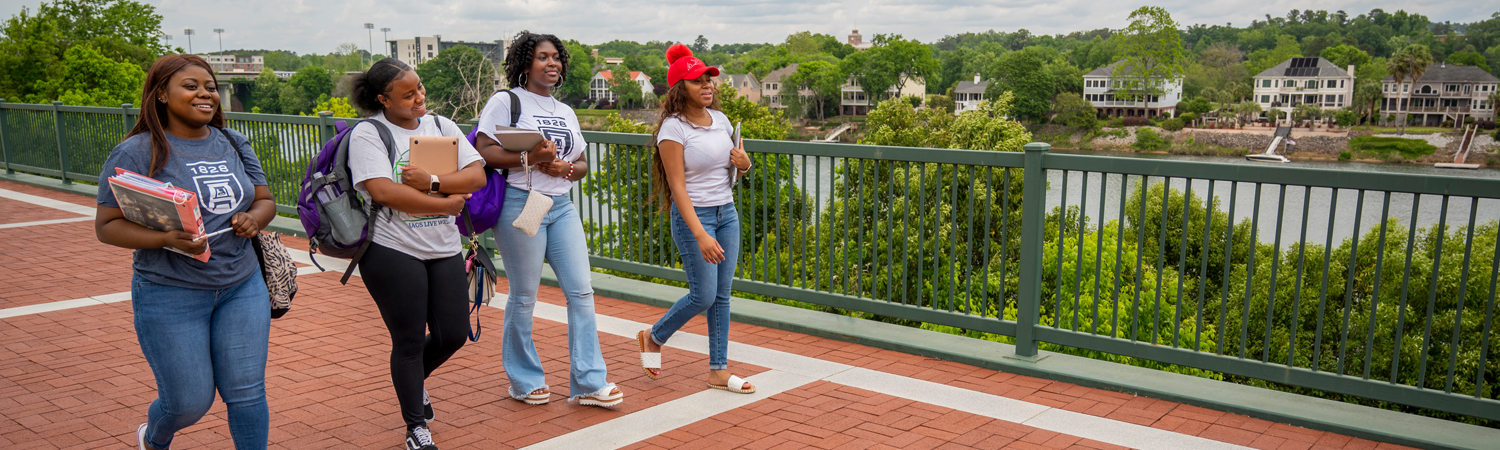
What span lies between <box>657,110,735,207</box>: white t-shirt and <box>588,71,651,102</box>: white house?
350 feet

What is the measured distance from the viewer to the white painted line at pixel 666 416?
3.89 metres

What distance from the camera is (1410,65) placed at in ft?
323

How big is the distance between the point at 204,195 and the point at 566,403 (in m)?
1.92

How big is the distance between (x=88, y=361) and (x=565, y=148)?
9.50 feet

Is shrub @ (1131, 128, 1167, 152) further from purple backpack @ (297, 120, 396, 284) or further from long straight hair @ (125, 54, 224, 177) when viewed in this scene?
long straight hair @ (125, 54, 224, 177)

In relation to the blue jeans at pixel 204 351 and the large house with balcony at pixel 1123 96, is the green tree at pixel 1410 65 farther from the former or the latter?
the blue jeans at pixel 204 351

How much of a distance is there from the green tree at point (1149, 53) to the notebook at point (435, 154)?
103219 millimetres

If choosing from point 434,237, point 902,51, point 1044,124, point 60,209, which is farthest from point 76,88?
point 902,51

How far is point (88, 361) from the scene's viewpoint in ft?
16.6

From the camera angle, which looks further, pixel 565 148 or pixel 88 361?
pixel 88 361

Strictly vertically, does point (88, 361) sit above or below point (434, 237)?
below

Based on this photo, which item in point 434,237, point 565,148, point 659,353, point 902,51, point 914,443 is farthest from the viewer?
point 902,51

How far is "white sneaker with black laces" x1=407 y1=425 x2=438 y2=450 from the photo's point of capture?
3.66 m

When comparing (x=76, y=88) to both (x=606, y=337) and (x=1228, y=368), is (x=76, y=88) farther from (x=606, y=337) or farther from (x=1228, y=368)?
(x=1228, y=368)
